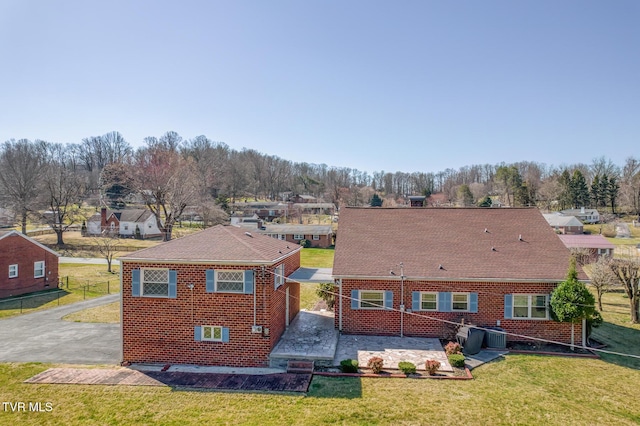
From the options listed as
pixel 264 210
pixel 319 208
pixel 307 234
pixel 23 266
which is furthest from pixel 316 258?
pixel 319 208

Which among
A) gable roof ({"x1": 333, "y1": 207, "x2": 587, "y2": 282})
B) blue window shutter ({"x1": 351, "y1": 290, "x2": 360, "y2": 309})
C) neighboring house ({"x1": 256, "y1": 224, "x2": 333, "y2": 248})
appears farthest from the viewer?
neighboring house ({"x1": 256, "y1": 224, "x2": 333, "y2": 248})

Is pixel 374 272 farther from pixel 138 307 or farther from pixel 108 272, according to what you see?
pixel 108 272

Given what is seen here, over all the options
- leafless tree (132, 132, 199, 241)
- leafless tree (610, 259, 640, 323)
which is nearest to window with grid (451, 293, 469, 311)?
leafless tree (610, 259, 640, 323)

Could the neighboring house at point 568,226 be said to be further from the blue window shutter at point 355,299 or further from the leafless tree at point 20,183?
the leafless tree at point 20,183

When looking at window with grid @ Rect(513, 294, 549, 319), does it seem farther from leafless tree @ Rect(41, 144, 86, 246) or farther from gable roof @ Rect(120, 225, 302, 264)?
leafless tree @ Rect(41, 144, 86, 246)

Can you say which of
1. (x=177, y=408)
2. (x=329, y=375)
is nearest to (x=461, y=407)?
(x=329, y=375)
